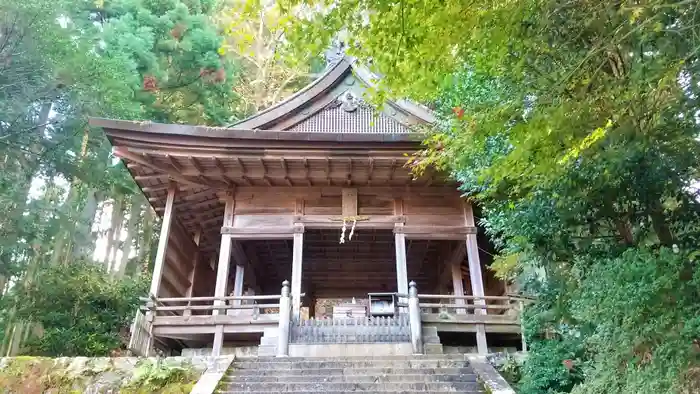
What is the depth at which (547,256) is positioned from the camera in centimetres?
576

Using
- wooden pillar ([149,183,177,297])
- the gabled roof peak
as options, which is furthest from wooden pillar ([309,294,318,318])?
wooden pillar ([149,183,177,297])

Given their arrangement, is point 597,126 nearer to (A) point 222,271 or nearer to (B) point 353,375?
(B) point 353,375

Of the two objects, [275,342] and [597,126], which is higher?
[597,126]

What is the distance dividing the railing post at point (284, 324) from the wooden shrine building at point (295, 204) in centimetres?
24

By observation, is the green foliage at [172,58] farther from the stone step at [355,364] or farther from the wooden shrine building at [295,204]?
the stone step at [355,364]

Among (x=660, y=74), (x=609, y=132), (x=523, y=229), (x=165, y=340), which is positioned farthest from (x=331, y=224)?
(x=660, y=74)

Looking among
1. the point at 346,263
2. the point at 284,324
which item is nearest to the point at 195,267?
the point at 346,263

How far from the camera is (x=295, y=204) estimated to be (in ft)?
36.2

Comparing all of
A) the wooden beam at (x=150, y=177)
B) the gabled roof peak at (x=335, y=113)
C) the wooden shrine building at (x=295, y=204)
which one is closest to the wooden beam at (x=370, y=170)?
the wooden shrine building at (x=295, y=204)

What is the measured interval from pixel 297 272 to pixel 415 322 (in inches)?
105

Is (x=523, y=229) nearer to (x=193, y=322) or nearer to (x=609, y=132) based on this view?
(x=609, y=132)

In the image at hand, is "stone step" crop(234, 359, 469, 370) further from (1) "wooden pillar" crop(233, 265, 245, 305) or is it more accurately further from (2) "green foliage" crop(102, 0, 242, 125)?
(2) "green foliage" crop(102, 0, 242, 125)

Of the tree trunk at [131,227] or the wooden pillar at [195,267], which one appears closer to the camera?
the wooden pillar at [195,267]

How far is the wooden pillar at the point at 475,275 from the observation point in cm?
927
